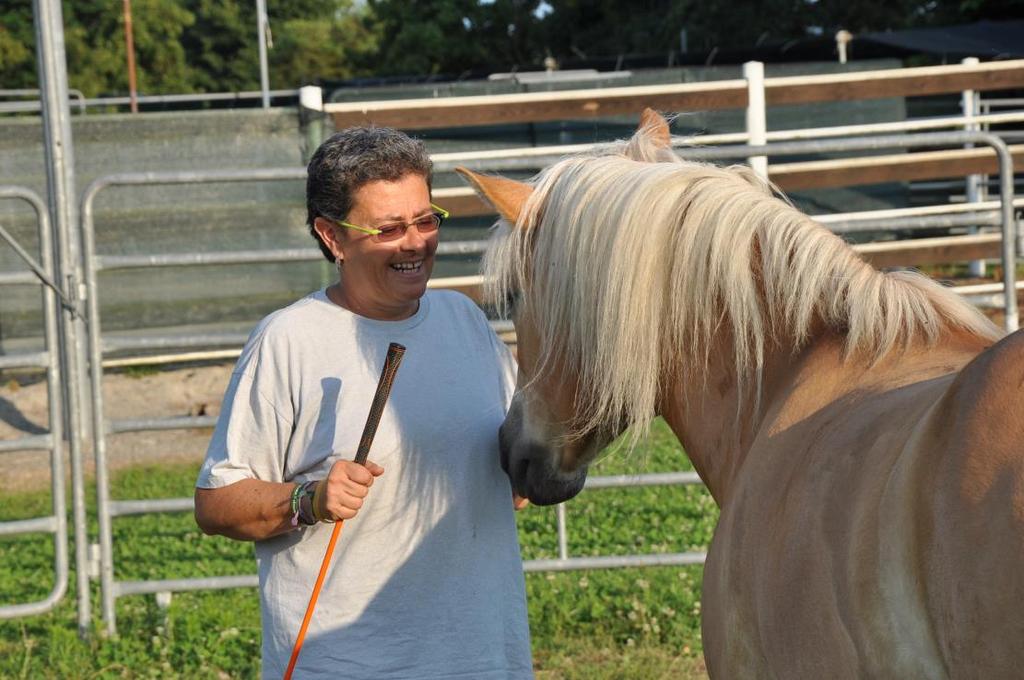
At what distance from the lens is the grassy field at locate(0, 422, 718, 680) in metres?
4.55

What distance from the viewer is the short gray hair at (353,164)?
246 cm

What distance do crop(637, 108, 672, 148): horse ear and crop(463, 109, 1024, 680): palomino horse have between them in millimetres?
11

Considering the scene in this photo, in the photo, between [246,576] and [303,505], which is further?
[246,576]

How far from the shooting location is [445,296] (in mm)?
2717

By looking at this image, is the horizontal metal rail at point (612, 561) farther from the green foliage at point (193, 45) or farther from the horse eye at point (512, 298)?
the green foliage at point (193, 45)

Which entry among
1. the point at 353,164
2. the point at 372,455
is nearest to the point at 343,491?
the point at 372,455

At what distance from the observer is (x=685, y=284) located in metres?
2.26

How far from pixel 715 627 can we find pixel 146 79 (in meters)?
28.8

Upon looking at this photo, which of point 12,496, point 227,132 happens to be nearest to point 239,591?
point 12,496

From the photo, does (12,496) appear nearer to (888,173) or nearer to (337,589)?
(337,589)

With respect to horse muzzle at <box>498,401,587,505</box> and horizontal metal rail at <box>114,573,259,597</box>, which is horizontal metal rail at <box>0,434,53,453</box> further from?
horse muzzle at <box>498,401,587,505</box>

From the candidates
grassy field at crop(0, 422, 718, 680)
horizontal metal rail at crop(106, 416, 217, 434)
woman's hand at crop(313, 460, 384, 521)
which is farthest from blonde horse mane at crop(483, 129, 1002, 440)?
horizontal metal rail at crop(106, 416, 217, 434)

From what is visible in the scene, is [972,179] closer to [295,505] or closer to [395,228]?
[395,228]

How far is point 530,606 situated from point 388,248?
286cm
